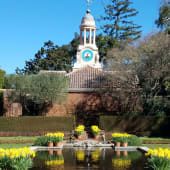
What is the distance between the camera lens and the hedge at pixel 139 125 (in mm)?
24750

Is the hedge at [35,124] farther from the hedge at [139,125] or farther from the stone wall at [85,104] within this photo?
the stone wall at [85,104]

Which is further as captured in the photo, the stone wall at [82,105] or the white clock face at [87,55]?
the white clock face at [87,55]

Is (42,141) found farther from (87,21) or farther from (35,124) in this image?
(87,21)

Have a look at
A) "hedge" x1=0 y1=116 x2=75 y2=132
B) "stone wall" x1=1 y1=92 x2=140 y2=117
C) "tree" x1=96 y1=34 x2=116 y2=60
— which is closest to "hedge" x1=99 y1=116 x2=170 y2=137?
"hedge" x1=0 y1=116 x2=75 y2=132

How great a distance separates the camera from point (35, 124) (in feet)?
83.2

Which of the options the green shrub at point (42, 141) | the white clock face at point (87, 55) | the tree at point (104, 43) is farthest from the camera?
the tree at point (104, 43)

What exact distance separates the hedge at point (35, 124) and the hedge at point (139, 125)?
9.84 feet

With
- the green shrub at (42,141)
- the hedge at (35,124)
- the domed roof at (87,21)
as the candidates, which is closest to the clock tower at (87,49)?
the domed roof at (87,21)

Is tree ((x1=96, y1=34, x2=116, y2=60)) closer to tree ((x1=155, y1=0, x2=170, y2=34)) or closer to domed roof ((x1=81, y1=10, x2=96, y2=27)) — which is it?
domed roof ((x1=81, y1=10, x2=96, y2=27))

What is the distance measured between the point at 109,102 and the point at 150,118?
544cm

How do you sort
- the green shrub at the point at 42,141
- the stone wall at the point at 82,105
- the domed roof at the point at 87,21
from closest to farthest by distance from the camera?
the green shrub at the point at 42,141 < the stone wall at the point at 82,105 < the domed roof at the point at 87,21

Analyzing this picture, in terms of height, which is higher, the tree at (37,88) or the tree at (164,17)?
the tree at (164,17)

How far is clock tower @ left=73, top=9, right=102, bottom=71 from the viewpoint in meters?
41.8

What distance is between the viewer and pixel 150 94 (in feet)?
86.6
